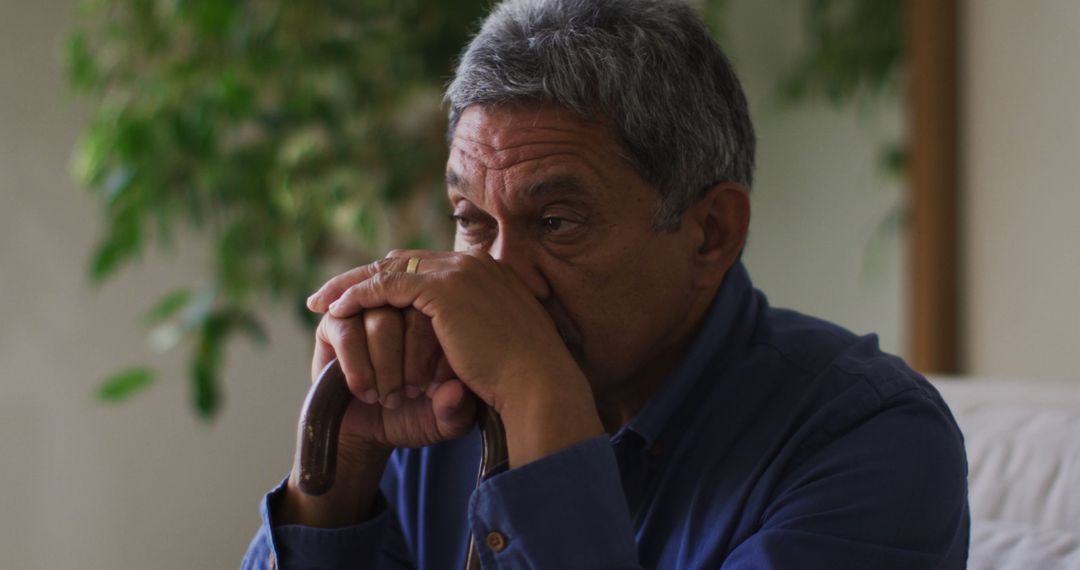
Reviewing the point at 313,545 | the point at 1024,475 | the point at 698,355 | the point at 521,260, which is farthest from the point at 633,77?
the point at 1024,475

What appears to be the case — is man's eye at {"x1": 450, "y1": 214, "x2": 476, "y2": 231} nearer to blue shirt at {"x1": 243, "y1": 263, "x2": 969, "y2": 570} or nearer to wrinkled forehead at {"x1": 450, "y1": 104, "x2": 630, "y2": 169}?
wrinkled forehead at {"x1": 450, "y1": 104, "x2": 630, "y2": 169}

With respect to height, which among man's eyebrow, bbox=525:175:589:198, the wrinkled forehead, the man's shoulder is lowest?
the man's shoulder

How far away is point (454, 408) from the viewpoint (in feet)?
3.26

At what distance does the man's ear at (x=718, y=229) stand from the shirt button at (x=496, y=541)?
1.24ft


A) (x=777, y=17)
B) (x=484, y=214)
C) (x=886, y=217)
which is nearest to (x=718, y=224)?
(x=484, y=214)

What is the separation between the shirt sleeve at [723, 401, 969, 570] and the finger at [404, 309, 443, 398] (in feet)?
1.03

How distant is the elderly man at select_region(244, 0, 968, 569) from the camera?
94 cm

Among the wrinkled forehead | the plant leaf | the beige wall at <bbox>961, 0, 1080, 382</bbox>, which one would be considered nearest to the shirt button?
the wrinkled forehead

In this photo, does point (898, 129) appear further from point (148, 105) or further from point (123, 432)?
point (123, 432)

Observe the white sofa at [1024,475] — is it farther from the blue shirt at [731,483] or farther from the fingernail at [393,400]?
the fingernail at [393,400]

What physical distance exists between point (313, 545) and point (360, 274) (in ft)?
0.90

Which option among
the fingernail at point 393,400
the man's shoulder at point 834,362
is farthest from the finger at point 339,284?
the man's shoulder at point 834,362

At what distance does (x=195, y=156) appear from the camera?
7.58 ft

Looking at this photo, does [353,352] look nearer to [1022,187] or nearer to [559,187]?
[559,187]
